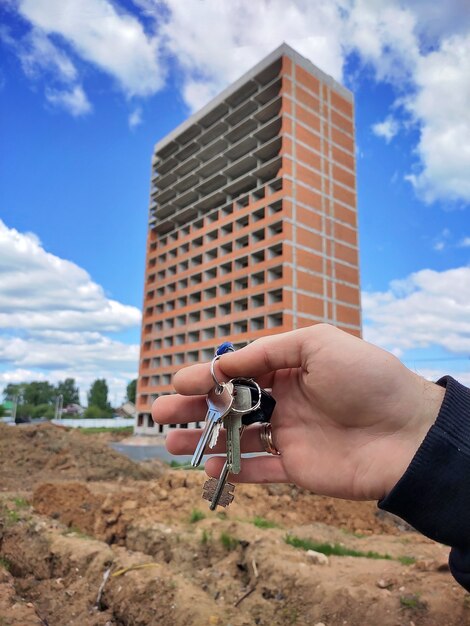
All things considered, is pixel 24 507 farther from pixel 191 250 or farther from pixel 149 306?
pixel 149 306

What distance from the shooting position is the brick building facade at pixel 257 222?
138ft

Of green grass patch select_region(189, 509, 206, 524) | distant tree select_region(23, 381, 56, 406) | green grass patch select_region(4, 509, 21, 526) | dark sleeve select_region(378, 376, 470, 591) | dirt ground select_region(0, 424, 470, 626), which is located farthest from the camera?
distant tree select_region(23, 381, 56, 406)

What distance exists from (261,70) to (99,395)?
229 ft

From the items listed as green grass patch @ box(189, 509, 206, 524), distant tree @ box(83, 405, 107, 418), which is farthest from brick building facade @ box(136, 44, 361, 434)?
distant tree @ box(83, 405, 107, 418)

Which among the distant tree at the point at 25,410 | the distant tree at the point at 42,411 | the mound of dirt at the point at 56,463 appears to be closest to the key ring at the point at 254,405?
the mound of dirt at the point at 56,463

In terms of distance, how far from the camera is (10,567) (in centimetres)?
537

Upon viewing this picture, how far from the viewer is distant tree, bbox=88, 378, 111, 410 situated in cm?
9162

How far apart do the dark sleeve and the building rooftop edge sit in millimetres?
50824

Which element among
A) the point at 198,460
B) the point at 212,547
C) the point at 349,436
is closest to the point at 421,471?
the point at 349,436

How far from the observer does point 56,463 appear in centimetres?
1488

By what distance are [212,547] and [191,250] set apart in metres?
49.1

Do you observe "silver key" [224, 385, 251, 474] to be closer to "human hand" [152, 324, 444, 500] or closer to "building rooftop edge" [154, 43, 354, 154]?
"human hand" [152, 324, 444, 500]

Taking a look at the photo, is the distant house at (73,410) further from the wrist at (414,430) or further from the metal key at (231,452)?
the wrist at (414,430)

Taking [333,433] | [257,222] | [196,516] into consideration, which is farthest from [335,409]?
[257,222]
